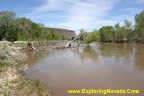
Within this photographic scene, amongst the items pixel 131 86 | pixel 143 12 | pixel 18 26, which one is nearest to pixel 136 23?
pixel 143 12

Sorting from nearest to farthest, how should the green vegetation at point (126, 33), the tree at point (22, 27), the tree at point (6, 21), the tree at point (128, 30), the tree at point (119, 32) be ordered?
the green vegetation at point (126, 33) → the tree at point (6, 21) → the tree at point (22, 27) → the tree at point (128, 30) → the tree at point (119, 32)

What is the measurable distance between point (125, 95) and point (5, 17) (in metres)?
43.2

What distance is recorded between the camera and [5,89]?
296cm

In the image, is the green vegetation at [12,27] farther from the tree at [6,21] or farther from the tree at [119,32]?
the tree at [119,32]

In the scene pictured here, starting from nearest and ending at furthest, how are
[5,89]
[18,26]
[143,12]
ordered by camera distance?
Answer: 1. [5,89]
2. [143,12]
3. [18,26]

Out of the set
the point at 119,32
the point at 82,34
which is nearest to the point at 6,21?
the point at 82,34

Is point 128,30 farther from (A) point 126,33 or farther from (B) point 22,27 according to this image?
(B) point 22,27

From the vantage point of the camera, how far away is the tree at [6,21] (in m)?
33.8

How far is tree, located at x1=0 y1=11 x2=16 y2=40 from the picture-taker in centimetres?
3378

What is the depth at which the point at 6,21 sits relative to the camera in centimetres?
3469

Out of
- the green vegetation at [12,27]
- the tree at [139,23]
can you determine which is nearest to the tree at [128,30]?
the tree at [139,23]

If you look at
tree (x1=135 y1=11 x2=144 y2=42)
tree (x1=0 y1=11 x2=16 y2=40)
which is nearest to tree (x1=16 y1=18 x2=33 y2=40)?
tree (x1=0 y1=11 x2=16 y2=40)

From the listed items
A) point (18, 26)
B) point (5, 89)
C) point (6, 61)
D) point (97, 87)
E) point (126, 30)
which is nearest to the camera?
point (5, 89)

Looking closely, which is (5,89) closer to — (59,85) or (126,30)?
(59,85)
